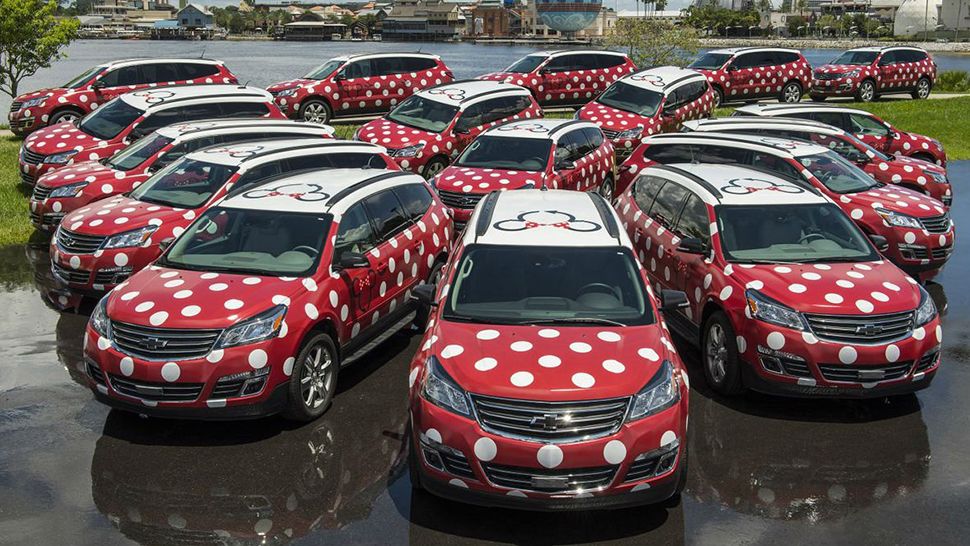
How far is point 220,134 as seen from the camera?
1409cm

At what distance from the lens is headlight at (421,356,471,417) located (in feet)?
19.1

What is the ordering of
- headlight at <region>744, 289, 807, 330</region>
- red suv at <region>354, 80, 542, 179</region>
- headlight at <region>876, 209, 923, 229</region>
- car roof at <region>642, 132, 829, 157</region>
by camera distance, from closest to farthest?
headlight at <region>744, 289, 807, 330</region>
headlight at <region>876, 209, 923, 229</region>
car roof at <region>642, 132, 829, 157</region>
red suv at <region>354, 80, 542, 179</region>

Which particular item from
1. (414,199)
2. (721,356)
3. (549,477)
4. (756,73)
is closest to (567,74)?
(756,73)

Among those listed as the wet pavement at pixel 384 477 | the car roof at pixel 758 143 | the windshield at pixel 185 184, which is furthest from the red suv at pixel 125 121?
the car roof at pixel 758 143

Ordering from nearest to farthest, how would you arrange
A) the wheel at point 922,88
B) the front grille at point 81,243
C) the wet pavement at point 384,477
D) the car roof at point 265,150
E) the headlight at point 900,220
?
1. the wet pavement at point 384,477
2. the front grille at point 81,243
3. the car roof at point 265,150
4. the headlight at point 900,220
5. the wheel at point 922,88

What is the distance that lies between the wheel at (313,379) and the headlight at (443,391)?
1742 millimetres

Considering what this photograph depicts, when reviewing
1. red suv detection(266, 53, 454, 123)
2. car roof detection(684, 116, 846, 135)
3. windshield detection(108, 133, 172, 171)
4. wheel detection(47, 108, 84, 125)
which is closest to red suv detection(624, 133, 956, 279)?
car roof detection(684, 116, 846, 135)

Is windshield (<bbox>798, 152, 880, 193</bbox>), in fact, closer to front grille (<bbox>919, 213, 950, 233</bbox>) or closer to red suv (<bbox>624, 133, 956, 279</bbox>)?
red suv (<bbox>624, 133, 956, 279</bbox>)

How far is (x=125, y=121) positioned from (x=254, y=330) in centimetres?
1088

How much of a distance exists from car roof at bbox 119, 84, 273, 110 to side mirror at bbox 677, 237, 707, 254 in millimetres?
11287

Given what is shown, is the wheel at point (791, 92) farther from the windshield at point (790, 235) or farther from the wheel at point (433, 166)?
the windshield at point (790, 235)

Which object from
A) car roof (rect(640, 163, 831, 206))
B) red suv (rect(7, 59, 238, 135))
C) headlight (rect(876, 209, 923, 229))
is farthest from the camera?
red suv (rect(7, 59, 238, 135))

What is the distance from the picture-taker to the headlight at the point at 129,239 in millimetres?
10547

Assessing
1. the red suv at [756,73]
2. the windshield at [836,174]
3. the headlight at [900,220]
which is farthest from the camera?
the red suv at [756,73]
